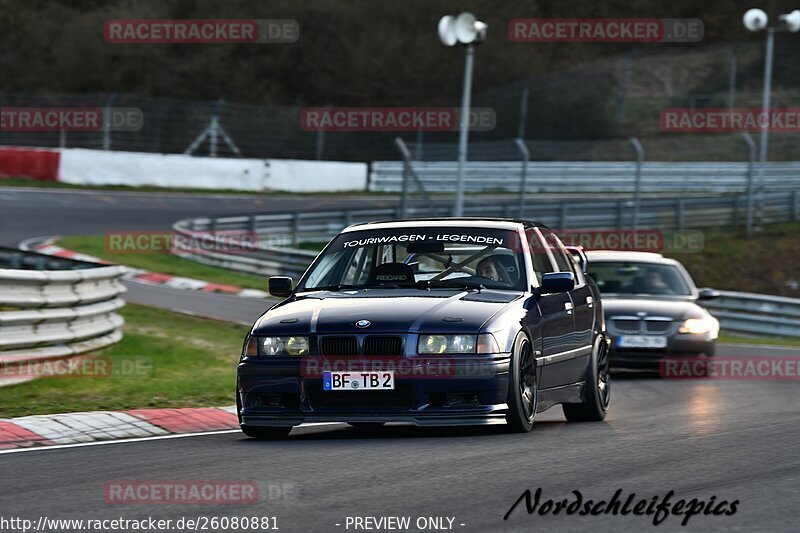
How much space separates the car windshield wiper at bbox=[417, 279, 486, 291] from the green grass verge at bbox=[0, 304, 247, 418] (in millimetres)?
2484

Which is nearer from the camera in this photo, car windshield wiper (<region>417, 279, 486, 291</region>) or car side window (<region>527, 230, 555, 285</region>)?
car windshield wiper (<region>417, 279, 486, 291</region>)

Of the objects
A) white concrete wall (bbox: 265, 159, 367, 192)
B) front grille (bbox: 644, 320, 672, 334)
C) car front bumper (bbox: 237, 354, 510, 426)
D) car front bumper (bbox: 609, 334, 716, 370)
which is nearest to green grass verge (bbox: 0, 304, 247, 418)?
car front bumper (bbox: 237, 354, 510, 426)

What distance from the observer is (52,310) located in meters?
12.7

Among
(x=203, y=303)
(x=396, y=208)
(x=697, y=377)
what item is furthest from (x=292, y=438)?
(x=396, y=208)

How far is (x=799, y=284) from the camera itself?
2964 cm

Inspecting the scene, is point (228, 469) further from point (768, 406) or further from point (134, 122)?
point (134, 122)

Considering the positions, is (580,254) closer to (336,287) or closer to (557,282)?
(557,282)

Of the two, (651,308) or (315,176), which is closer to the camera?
(651,308)

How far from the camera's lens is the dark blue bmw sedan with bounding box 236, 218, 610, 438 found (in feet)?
27.7

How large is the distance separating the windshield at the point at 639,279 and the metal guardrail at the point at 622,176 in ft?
76.4

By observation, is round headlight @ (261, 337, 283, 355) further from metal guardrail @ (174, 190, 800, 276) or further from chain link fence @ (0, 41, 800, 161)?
chain link fence @ (0, 41, 800, 161)

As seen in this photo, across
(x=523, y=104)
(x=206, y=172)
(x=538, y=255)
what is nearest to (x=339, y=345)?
(x=538, y=255)

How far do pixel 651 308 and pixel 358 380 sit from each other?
7.92 meters

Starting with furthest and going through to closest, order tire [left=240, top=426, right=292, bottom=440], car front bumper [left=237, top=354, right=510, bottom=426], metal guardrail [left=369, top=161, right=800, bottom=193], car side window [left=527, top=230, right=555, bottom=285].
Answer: metal guardrail [left=369, top=161, right=800, bottom=193]
car side window [left=527, top=230, right=555, bottom=285]
tire [left=240, top=426, right=292, bottom=440]
car front bumper [left=237, top=354, right=510, bottom=426]
